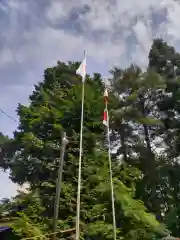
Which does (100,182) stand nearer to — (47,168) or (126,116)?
(47,168)

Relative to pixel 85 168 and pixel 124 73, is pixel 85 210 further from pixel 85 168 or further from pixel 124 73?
pixel 124 73

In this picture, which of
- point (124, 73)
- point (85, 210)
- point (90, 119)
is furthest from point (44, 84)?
point (85, 210)

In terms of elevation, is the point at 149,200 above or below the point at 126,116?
below

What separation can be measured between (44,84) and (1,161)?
9794 millimetres

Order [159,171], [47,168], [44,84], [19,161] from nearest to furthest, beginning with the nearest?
[47,168]
[19,161]
[159,171]
[44,84]

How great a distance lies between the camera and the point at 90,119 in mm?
18188

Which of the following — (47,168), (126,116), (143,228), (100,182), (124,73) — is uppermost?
(124,73)

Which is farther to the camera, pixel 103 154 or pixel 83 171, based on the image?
pixel 103 154

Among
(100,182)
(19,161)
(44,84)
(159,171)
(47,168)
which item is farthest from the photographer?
(44,84)

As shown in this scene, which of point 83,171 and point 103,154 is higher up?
point 103,154

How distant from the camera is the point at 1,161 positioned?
98.4 feet

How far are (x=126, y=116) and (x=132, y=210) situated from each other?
8926 mm

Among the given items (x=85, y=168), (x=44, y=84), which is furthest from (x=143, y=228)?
(x=44, y=84)

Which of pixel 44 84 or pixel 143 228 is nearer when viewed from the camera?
pixel 143 228
